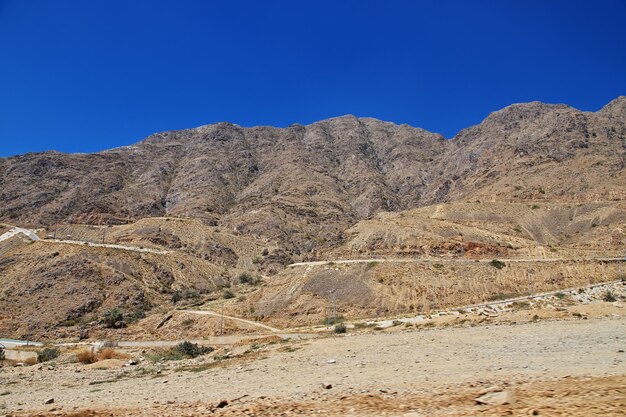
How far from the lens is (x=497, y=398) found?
9625 mm

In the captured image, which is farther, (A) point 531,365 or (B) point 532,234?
(B) point 532,234

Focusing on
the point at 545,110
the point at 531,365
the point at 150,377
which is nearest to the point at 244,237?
the point at 150,377

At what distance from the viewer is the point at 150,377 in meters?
21.0

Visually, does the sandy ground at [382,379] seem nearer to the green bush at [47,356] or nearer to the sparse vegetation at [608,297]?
the green bush at [47,356]

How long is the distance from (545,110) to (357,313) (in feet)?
547

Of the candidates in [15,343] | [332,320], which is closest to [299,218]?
[15,343]

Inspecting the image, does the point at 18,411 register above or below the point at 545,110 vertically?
below

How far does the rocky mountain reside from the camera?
121938mm

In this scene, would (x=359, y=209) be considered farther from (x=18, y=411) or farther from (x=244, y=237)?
(x=18, y=411)

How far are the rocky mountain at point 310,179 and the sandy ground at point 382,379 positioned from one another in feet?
263

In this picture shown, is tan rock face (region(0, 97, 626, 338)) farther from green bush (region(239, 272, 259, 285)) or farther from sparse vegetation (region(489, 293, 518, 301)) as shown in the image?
sparse vegetation (region(489, 293, 518, 301))

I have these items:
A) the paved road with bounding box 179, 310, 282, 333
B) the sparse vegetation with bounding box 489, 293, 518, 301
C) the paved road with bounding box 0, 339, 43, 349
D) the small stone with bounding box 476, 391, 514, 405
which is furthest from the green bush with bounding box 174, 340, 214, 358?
the paved road with bounding box 0, 339, 43, 349

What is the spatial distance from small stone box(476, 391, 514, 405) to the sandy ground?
19 cm

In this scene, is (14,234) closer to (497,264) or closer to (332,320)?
(332,320)
